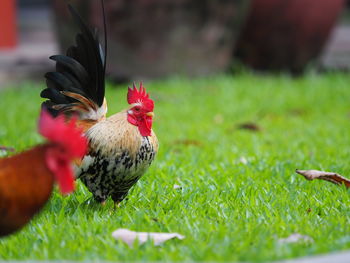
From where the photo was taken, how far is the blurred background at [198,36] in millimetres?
8117

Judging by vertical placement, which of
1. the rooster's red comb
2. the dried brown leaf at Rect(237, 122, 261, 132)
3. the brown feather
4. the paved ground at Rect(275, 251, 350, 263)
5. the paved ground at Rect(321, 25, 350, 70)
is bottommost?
the paved ground at Rect(321, 25, 350, 70)

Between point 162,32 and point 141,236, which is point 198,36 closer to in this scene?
point 162,32

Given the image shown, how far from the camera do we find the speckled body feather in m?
3.09

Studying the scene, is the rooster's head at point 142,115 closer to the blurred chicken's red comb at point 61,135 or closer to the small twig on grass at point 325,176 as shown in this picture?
the blurred chicken's red comb at point 61,135

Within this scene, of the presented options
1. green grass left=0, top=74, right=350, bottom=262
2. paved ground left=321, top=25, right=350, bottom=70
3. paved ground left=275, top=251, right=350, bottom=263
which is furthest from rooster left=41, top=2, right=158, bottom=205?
paved ground left=321, top=25, right=350, bottom=70

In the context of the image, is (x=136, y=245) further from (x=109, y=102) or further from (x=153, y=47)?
(x=153, y=47)

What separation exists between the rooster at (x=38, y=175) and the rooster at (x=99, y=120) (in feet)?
1.85

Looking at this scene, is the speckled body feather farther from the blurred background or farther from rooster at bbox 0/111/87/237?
the blurred background

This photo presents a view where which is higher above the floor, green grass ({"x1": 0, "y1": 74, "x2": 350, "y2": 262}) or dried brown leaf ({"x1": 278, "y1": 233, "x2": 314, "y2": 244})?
dried brown leaf ({"x1": 278, "y1": 233, "x2": 314, "y2": 244})

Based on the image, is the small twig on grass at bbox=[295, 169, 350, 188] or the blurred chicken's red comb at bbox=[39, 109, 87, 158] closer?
the blurred chicken's red comb at bbox=[39, 109, 87, 158]

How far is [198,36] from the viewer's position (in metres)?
8.45

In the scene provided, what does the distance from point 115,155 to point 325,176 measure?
4.06 feet

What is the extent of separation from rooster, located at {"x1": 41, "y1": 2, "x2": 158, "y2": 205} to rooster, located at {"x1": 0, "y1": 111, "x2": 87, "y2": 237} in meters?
0.56

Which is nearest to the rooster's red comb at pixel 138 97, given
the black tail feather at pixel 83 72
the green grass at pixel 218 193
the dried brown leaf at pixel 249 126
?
the black tail feather at pixel 83 72
